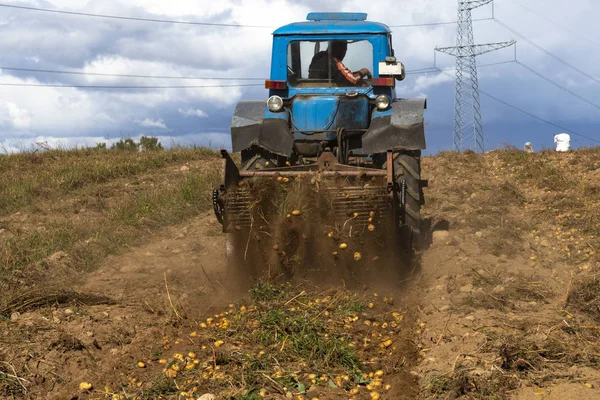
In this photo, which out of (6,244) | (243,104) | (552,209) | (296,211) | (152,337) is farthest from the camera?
(552,209)

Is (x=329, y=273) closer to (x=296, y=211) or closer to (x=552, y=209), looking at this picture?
(x=296, y=211)

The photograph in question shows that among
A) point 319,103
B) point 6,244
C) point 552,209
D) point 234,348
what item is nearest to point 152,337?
point 234,348

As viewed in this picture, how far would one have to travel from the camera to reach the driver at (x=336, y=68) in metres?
7.54

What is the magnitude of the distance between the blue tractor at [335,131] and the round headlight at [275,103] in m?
0.01

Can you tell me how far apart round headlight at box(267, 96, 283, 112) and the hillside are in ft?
5.93

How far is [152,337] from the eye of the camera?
17.3ft

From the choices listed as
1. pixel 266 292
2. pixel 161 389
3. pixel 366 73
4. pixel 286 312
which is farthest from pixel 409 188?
pixel 161 389

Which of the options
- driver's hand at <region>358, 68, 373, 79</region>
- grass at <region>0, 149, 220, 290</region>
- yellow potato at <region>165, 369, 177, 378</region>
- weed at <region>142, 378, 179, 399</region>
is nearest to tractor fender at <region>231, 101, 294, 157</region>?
driver's hand at <region>358, 68, 373, 79</region>

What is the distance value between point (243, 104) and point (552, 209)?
5078 mm

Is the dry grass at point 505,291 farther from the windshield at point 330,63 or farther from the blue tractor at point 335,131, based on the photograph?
the windshield at point 330,63

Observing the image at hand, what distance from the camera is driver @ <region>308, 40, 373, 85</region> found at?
7535 millimetres

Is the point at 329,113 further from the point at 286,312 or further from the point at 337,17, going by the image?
the point at 286,312

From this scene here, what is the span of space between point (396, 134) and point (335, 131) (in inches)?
25.7

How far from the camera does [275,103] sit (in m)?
7.31
